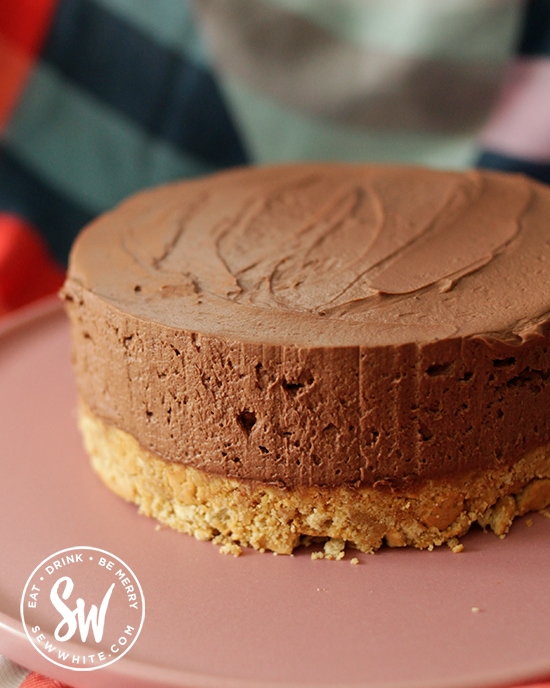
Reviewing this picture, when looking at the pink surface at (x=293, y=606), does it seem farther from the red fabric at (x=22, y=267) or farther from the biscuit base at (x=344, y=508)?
the red fabric at (x=22, y=267)

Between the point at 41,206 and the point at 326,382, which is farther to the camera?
the point at 41,206

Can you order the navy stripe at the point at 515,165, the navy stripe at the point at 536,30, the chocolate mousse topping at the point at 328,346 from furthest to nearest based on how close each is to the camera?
the navy stripe at the point at 515,165 < the navy stripe at the point at 536,30 < the chocolate mousse topping at the point at 328,346

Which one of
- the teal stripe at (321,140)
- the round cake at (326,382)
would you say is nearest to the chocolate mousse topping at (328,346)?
the round cake at (326,382)

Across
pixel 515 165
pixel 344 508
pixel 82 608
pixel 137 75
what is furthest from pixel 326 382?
pixel 137 75

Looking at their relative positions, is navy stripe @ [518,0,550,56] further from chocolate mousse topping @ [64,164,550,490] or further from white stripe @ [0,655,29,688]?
white stripe @ [0,655,29,688]

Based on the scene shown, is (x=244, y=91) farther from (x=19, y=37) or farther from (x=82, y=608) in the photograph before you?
(x=82, y=608)

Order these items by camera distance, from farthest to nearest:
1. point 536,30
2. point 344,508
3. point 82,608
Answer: point 536,30 < point 344,508 < point 82,608

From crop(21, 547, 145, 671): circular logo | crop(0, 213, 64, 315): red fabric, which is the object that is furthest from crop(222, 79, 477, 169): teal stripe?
crop(21, 547, 145, 671): circular logo

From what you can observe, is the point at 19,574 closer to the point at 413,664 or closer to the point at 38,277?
the point at 413,664
